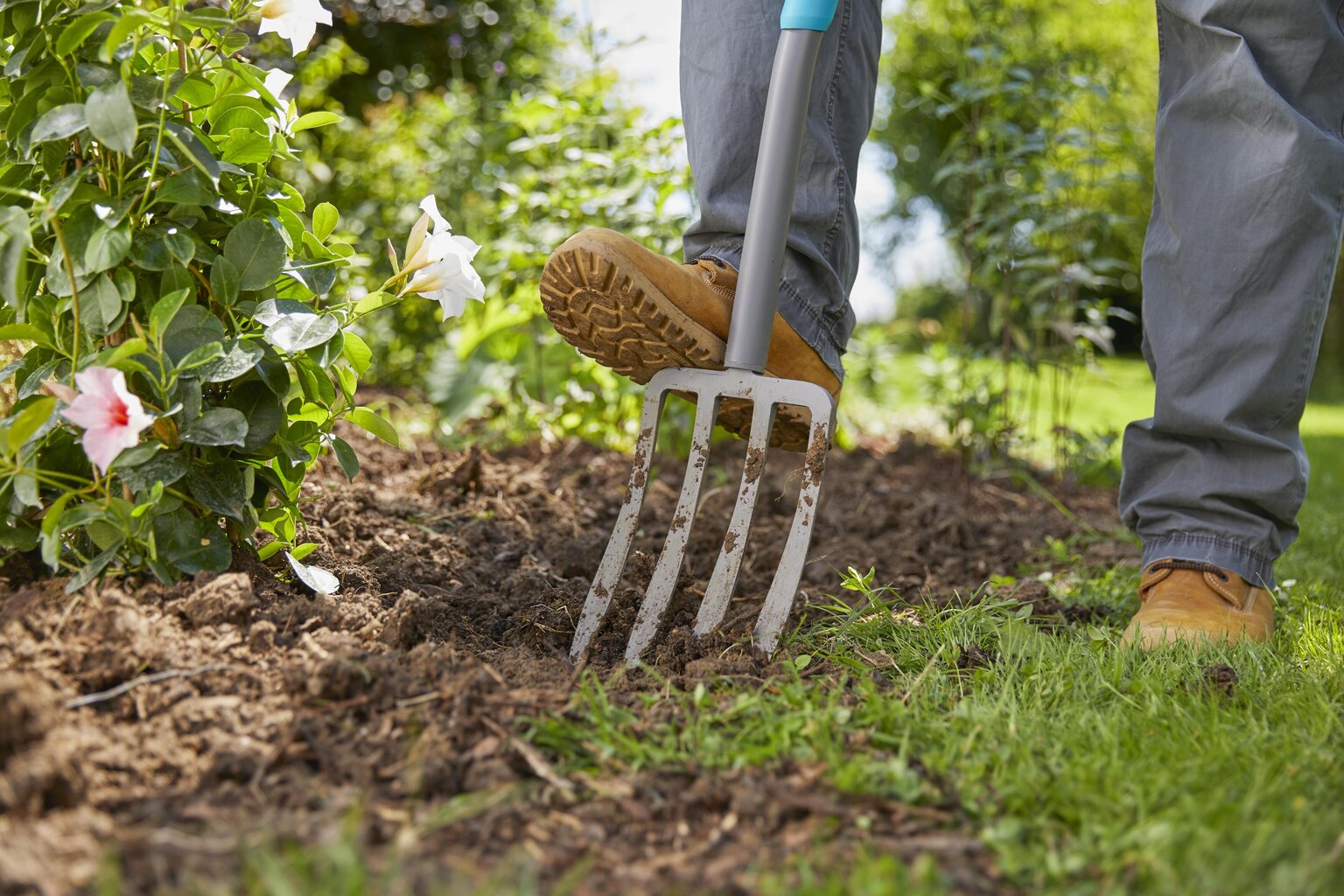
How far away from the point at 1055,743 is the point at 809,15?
3.57 feet

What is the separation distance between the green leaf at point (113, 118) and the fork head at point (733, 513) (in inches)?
32.2

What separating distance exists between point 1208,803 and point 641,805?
546 millimetres

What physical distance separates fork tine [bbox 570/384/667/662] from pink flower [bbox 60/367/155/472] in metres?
0.67

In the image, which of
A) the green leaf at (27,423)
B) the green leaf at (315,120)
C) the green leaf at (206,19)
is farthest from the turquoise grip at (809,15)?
the green leaf at (27,423)

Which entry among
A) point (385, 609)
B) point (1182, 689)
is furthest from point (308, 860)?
point (1182, 689)

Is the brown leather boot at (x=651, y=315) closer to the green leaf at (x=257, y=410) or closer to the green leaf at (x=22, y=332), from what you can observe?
the green leaf at (x=257, y=410)

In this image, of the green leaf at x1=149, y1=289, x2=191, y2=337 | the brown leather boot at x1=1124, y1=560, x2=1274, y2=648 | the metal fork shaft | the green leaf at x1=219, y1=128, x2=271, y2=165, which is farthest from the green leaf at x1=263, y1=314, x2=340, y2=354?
the brown leather boot at x1=1124, y1=560, x2=1274, y2=648

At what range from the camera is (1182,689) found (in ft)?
4.41

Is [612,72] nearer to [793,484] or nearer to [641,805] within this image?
[793,484]

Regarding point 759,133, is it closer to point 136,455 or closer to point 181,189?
point 181,189

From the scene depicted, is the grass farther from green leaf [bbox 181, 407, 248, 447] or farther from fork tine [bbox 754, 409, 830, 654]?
green leaf [bbox 181, 407, 248, 447]

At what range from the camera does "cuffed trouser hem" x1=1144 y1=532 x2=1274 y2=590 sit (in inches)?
67.9

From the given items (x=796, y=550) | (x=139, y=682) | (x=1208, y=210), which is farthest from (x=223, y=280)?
(x=1208, y=210)

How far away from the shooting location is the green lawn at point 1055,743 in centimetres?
91
